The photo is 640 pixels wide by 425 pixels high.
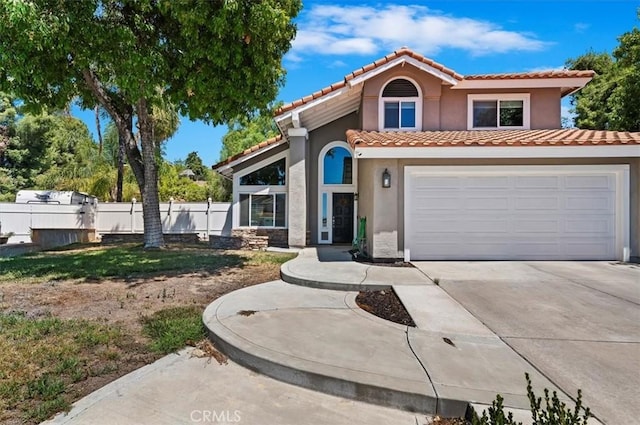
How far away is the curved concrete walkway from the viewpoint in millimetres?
3207

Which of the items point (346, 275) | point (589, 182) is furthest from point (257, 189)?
point (589, 182)

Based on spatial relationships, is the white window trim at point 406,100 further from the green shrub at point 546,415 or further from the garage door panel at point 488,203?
the green shrub at point 546,415

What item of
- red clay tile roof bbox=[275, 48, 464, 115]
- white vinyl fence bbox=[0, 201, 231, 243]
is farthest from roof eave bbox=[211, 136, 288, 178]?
white vinyl fence bbox=[0, 201, 231, 243]

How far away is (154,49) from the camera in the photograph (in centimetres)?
881

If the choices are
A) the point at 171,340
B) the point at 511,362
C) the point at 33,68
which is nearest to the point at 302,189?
the point at 33,68

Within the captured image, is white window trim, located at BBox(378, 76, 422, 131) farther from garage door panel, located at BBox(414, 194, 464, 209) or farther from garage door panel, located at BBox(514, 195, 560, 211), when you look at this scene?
garage door panel, located at BBox(514, 195, 560, 211)

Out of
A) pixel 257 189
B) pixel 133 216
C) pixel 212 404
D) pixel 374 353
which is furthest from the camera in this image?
pixel 133 216

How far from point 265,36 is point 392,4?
15.8ft

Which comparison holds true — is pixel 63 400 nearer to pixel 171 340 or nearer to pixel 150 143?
pixel 171 340

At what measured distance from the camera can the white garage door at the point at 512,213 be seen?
381 inches

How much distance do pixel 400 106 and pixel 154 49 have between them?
7.71 metres

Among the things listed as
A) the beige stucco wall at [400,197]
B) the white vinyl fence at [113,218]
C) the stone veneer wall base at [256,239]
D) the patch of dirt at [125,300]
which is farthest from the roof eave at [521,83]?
the white vinyl fence at [113,218]

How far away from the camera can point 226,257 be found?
11.5m

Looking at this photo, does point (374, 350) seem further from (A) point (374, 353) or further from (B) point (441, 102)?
(B) point (441, 102)
